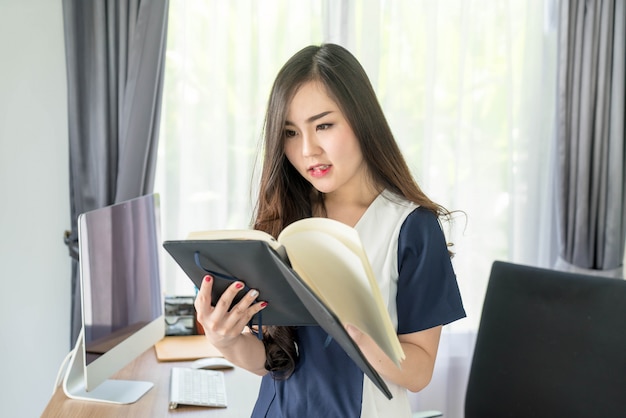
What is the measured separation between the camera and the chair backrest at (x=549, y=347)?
162cm

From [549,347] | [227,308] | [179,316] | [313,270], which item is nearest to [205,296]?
[227,308]

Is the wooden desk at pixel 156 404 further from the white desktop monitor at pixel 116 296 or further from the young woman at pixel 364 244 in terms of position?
the young woman at pixel 364 244

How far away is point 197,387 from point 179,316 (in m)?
0.48

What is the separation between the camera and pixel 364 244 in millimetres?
1283

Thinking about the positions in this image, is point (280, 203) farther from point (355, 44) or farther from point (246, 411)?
point (355, 44)

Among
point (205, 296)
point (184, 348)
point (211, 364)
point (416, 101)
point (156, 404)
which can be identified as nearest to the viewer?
point (205, 296)

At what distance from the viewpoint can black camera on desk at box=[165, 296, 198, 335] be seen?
7.13ft

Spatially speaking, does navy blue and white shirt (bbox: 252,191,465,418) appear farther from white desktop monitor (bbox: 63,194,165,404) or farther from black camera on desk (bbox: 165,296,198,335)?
black camera on desk (bbox: 165,296,198,335)

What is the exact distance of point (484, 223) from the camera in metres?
2.69

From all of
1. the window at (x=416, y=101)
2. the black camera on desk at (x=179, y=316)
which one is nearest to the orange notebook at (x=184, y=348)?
the black camera on desk at (x=179, y=316)

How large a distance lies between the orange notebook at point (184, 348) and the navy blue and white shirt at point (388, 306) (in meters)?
0.70

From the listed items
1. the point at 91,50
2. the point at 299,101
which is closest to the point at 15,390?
the point at 91,50

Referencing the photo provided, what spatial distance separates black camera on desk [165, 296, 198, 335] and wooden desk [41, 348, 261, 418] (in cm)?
A: 30

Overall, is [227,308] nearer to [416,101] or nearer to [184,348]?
[184,348]
